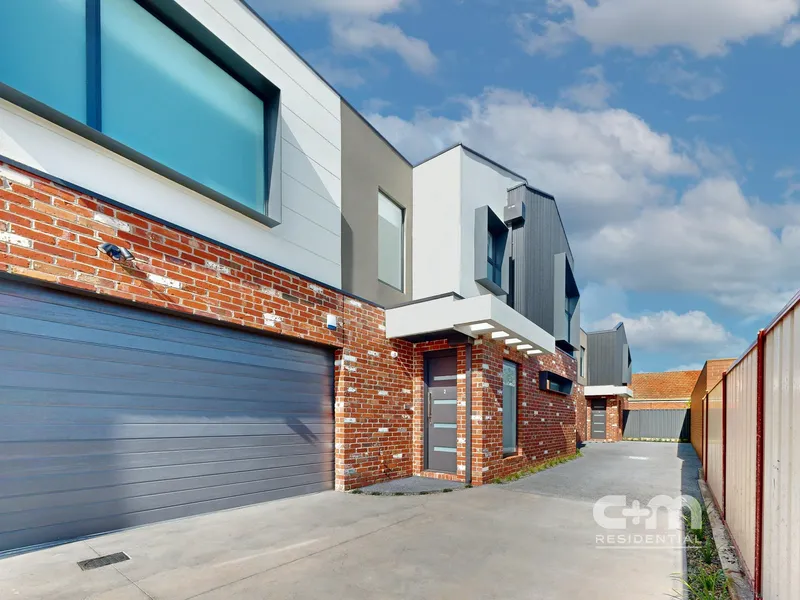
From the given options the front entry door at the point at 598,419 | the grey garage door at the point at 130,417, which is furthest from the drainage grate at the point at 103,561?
the front entry door at the point at 598,419

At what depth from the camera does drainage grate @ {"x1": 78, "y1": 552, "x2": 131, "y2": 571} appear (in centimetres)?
366

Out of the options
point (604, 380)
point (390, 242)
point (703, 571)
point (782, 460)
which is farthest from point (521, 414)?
point (604, 380)

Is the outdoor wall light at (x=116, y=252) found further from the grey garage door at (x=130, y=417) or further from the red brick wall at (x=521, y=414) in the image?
the red brick wall at (x=521, y=414)

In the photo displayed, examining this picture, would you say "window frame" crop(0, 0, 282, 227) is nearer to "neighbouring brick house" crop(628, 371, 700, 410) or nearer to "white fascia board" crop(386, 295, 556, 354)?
"white fascia board" crop(386, 295, 556, 354)

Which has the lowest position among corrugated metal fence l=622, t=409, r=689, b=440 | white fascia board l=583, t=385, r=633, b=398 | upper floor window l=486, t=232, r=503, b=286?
corrugated metal fence l=622, t=409, r=689, b=440

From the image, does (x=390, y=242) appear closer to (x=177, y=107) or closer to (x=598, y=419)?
(x=177, y=107)

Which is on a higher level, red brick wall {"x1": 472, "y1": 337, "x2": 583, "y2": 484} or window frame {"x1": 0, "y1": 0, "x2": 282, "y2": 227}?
window frame {"x1": 0, "y1": 0, "x2": 282, "y2": 227}

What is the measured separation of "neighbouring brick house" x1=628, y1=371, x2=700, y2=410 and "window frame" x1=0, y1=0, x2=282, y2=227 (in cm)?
2697

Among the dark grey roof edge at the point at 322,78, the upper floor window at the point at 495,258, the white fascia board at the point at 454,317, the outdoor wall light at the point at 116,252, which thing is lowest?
the white fascia board at the point at 454,317

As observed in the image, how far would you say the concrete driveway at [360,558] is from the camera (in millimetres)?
3400

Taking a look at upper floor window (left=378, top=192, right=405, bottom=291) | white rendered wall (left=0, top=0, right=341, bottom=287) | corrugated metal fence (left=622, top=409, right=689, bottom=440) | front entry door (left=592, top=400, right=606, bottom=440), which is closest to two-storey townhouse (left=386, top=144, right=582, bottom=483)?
upper floor window (left=378, top=192, right=405, bottom=291)

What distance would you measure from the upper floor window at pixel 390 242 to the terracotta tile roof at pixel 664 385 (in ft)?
84.6

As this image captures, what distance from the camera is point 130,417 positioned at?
4.69m

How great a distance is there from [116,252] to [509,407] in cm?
806
